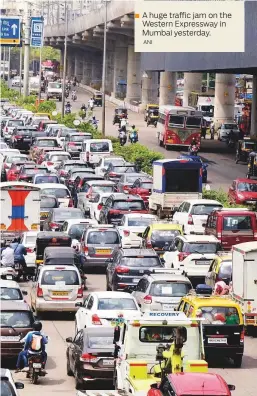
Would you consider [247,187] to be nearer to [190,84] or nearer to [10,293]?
[10,293]

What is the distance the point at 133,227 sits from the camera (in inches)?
1667

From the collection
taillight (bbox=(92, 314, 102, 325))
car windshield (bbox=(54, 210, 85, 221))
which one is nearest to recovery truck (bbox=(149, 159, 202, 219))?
car windshield (bbox=(54, 210, 85, 221))

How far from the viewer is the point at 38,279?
31328 millimetres

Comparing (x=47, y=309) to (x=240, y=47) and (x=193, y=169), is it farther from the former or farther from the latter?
(x=193, y=169)

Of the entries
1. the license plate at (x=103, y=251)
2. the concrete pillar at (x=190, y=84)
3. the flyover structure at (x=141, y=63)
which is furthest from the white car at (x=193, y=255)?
the concrete pillar at (x=190, y=84)

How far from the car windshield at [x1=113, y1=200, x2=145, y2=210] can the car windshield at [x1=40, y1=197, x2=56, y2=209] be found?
2.41 m

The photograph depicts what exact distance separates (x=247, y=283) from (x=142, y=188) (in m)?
24.1


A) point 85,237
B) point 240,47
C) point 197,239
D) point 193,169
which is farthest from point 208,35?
point 193,169

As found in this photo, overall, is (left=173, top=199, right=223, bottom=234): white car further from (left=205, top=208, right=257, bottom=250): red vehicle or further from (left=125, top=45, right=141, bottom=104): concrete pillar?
(left=125, top=45, right=141, bottom=104): concrete pillar

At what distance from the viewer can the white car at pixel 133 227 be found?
41281 mm

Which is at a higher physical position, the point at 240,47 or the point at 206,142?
the point at 240,47

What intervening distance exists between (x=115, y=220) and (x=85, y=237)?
6.55 m

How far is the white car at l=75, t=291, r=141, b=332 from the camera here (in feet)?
88.3

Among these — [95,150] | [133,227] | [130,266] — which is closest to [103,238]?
[133,227]
